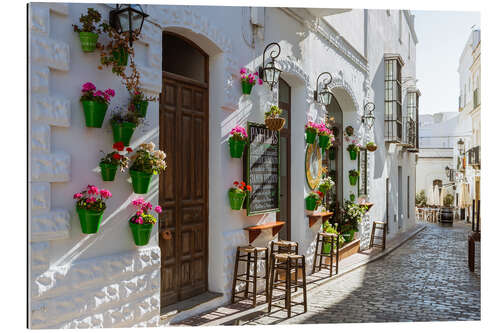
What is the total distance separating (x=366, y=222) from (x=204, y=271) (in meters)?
5.98

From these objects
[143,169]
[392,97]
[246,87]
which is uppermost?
[392,97]

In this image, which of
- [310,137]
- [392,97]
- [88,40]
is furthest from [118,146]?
[392,97]

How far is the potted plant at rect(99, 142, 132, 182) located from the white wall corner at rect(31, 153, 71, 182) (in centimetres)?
29

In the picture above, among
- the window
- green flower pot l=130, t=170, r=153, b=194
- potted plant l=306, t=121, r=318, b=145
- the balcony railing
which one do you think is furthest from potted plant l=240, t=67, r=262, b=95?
the balcony railing

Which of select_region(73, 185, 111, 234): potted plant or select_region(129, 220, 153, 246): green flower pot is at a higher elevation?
select_region(73, 185, 111, 234): potted plant

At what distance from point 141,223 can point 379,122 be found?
9273mm

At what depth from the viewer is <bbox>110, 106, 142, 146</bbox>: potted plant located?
151 inches

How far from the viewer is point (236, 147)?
18.1 ft

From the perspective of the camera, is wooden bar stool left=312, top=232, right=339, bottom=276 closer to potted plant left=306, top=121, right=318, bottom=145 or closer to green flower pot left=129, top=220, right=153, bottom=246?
potted plant left=306, top=121, right=318, bottom=145

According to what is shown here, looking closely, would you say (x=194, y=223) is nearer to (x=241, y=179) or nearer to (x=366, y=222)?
(x=241, y=179)

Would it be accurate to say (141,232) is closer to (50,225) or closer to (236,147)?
(50,225)

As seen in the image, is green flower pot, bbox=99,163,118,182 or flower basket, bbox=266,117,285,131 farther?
flower basket, bbox=266,117,285,131

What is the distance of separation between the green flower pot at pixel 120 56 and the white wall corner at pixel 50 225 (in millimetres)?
1284

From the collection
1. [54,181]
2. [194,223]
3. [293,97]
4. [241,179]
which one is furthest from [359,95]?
[54,181]
